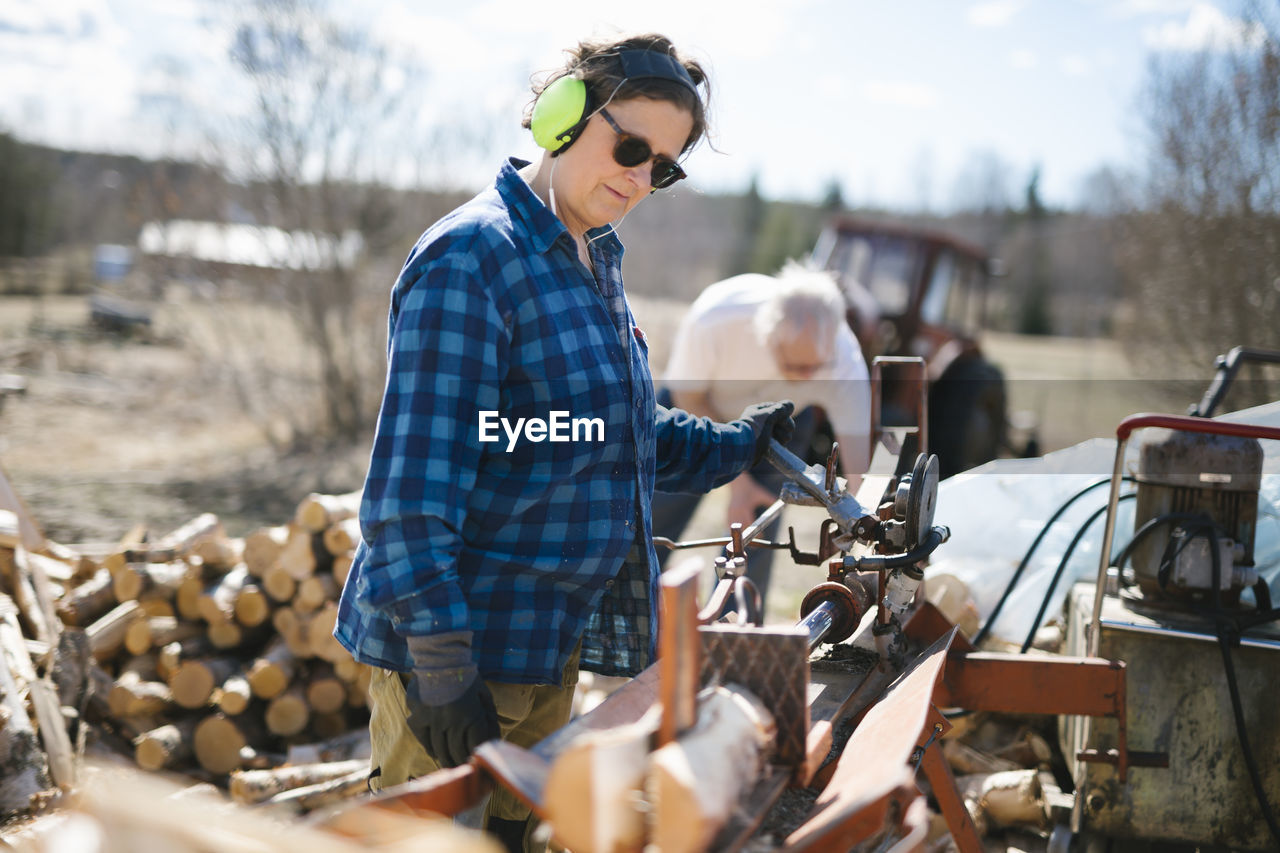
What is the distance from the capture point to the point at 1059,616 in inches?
149

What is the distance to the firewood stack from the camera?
11.1ft

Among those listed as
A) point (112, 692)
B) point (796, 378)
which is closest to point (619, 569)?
point (796, 378)

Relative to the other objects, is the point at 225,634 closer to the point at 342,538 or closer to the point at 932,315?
the point at 342,538

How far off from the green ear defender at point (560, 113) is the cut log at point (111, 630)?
10.7 ft

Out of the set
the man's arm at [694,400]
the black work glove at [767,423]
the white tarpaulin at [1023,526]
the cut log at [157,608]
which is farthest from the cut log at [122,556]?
the white tarpaulin at [1023,526]

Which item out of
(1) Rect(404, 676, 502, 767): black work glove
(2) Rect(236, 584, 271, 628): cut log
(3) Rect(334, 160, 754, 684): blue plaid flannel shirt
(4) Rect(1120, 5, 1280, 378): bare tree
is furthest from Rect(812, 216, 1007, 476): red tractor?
(1) Rect(404, 676, 502, 767): black work glove

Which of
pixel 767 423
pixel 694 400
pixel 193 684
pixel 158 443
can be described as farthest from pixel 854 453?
pixel 158 443

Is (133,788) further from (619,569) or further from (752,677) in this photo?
(619,569)

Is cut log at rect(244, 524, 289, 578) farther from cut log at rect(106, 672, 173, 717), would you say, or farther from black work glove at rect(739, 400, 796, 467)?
black work glove at rect(739, 400, 796, 467)

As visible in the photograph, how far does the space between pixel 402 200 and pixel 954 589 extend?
7.22 metres

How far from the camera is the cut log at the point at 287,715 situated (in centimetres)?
377

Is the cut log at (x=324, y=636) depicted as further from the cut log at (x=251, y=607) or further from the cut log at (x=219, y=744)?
the cut log at (x=219, y=744)

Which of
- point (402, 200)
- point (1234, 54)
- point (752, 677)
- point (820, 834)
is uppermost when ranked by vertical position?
point (1234, 54)

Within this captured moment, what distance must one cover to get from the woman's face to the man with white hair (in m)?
2.10
